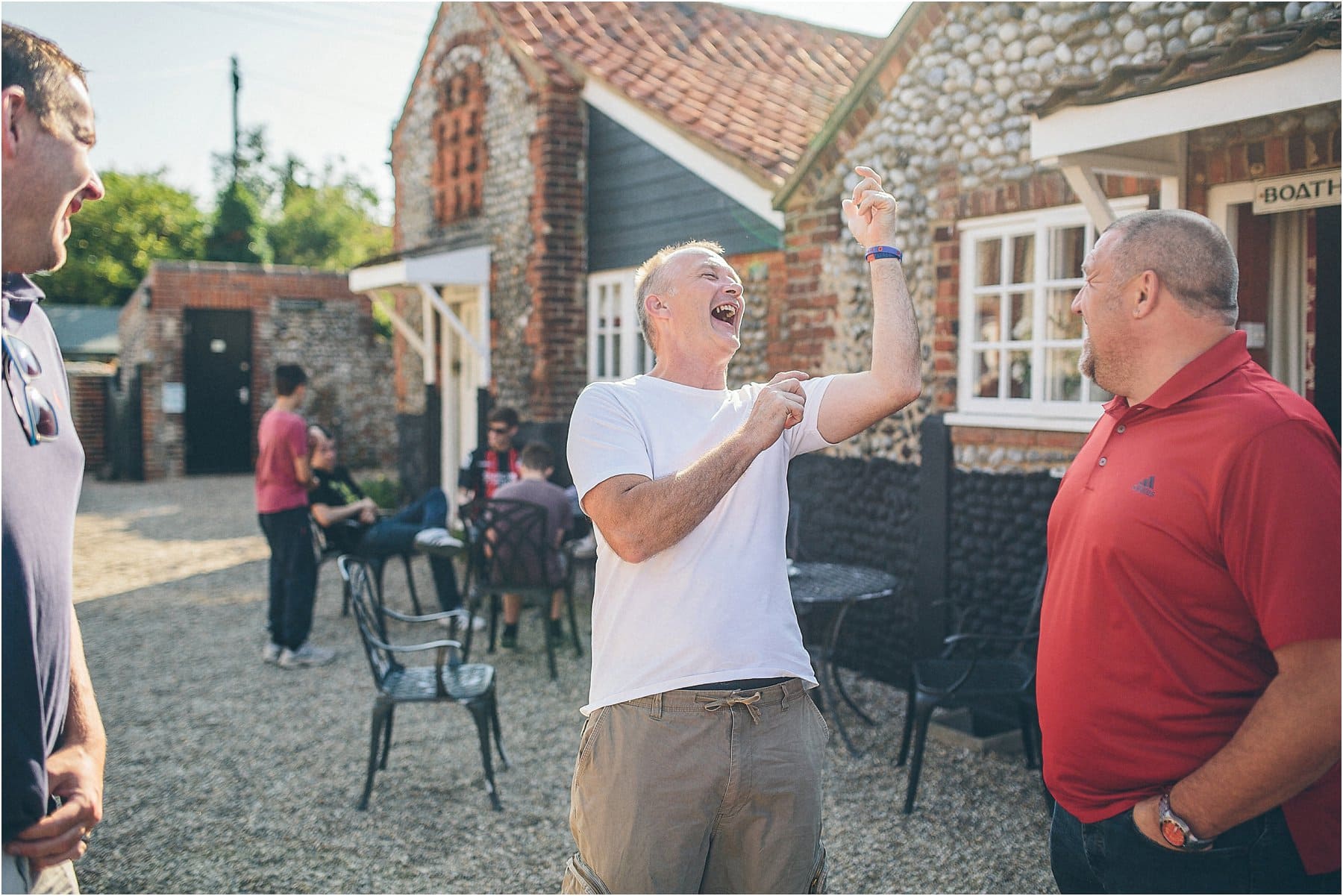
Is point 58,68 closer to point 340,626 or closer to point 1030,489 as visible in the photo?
point 1030,489

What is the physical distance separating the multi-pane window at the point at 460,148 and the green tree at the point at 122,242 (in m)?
27.8

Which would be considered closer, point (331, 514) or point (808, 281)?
point (808, 281)

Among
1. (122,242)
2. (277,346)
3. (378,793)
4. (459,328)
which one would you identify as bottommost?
(378,793)

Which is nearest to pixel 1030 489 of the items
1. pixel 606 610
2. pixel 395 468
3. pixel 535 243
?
pixel 606 610

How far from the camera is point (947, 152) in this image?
6.04 meters

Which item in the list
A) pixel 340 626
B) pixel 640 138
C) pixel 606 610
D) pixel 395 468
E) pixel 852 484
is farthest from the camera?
pixel 395 468

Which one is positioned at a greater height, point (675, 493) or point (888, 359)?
point (888, 359)

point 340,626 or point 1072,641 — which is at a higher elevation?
point 1072,641

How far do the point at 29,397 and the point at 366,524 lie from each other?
652 centimetres

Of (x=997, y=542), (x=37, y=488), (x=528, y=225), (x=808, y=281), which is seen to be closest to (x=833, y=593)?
(x=997, y=542)

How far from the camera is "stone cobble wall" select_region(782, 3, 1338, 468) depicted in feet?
16.6

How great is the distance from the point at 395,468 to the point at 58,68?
1956 cm

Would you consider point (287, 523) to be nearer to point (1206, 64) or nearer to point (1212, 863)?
point (1206, 64)

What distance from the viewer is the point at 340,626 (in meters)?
7.91
